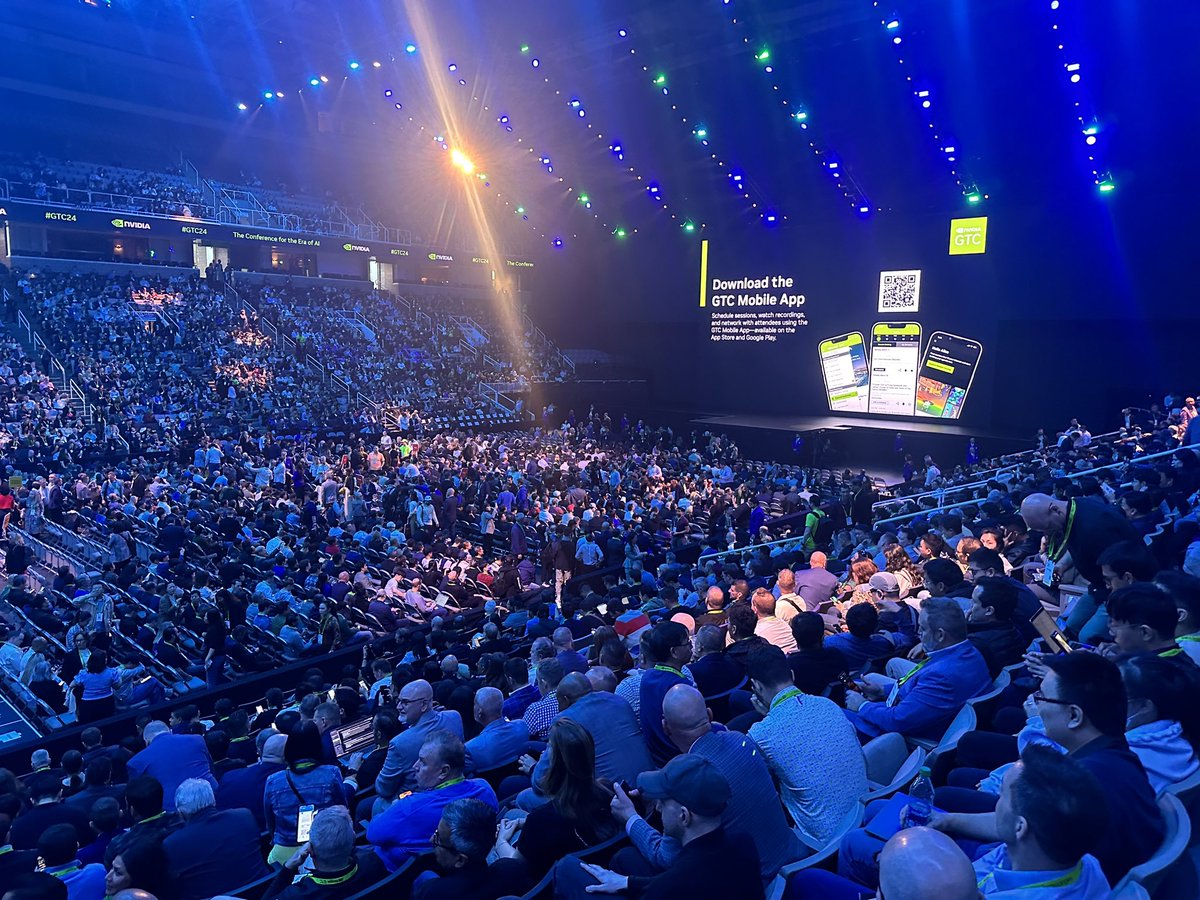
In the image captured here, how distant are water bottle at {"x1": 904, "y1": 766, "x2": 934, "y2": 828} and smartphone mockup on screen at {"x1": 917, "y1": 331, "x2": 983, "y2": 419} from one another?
73.3 feet

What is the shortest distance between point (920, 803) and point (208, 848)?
3.08 m

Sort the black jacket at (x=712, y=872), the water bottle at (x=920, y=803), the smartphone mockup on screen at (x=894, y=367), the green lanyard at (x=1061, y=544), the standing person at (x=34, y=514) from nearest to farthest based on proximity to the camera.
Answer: the black jacket at (x=712, y=872) < the water bottle at (x=920, y=803) < the green lanyard at (x=1061, y=544) < the standing person at (x=34, y=514) < the smartphone mockup on screen at (x=894, y=367)

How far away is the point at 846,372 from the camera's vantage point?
25.5 m

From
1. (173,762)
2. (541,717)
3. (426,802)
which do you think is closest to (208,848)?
(426,802)

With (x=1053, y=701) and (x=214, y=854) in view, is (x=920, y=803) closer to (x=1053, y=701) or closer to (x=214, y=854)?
(x=1053, y=701)

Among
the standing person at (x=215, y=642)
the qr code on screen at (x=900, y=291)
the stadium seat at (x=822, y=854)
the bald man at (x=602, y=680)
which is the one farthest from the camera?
the qr code on screen at (x=900, y=291)

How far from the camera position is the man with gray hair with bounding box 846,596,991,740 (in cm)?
Answer: 372

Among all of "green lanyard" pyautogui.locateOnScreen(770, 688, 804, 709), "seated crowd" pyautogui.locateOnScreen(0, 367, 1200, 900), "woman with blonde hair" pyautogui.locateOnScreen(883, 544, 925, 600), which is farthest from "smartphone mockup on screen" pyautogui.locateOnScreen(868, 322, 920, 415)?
"green lanyard" pyautogui.locateOnScreen(770, 688, 804, 709)

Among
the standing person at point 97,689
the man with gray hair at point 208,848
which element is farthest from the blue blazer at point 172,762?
the standing person at point 97,689

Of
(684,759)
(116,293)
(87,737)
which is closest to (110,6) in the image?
(116,293)

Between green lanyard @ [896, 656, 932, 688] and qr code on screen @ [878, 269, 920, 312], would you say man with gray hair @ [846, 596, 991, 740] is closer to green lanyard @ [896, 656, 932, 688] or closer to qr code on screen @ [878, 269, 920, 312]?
green lanyard @ [896, 656, 932, 688]

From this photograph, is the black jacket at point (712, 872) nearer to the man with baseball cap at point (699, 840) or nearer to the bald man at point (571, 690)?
the man with baseball cap at point (699, 840)

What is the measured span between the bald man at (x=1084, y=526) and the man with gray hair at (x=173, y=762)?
5.08 m

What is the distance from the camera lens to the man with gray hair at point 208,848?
3.66 metres
